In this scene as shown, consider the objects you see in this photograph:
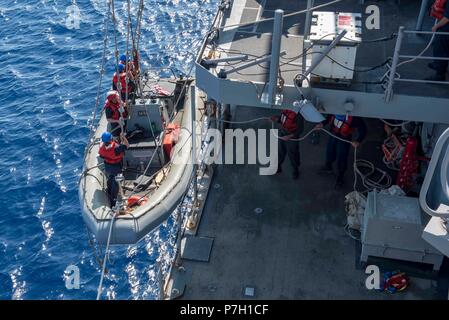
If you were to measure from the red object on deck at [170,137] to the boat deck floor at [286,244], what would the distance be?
1718 mm

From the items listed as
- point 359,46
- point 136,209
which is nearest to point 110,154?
point 136,209

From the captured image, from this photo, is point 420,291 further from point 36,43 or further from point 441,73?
point 36,43

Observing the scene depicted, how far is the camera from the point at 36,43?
23.4 m

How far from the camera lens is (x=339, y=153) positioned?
10.7 m

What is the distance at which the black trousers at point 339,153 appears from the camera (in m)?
10.5

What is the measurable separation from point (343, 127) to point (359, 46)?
176cm

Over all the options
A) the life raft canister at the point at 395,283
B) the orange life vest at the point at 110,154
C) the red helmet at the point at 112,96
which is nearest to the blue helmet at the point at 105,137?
the orange life vest at the point at 110,154

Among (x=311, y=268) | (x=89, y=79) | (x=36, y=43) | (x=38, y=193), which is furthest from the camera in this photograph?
(x=36, y=43)

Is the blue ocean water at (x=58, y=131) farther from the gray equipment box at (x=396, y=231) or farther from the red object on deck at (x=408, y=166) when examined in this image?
the red object on deck at (x=408, y=166)

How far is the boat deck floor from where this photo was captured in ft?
30.2

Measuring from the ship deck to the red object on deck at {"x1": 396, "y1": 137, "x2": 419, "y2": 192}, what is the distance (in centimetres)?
142
